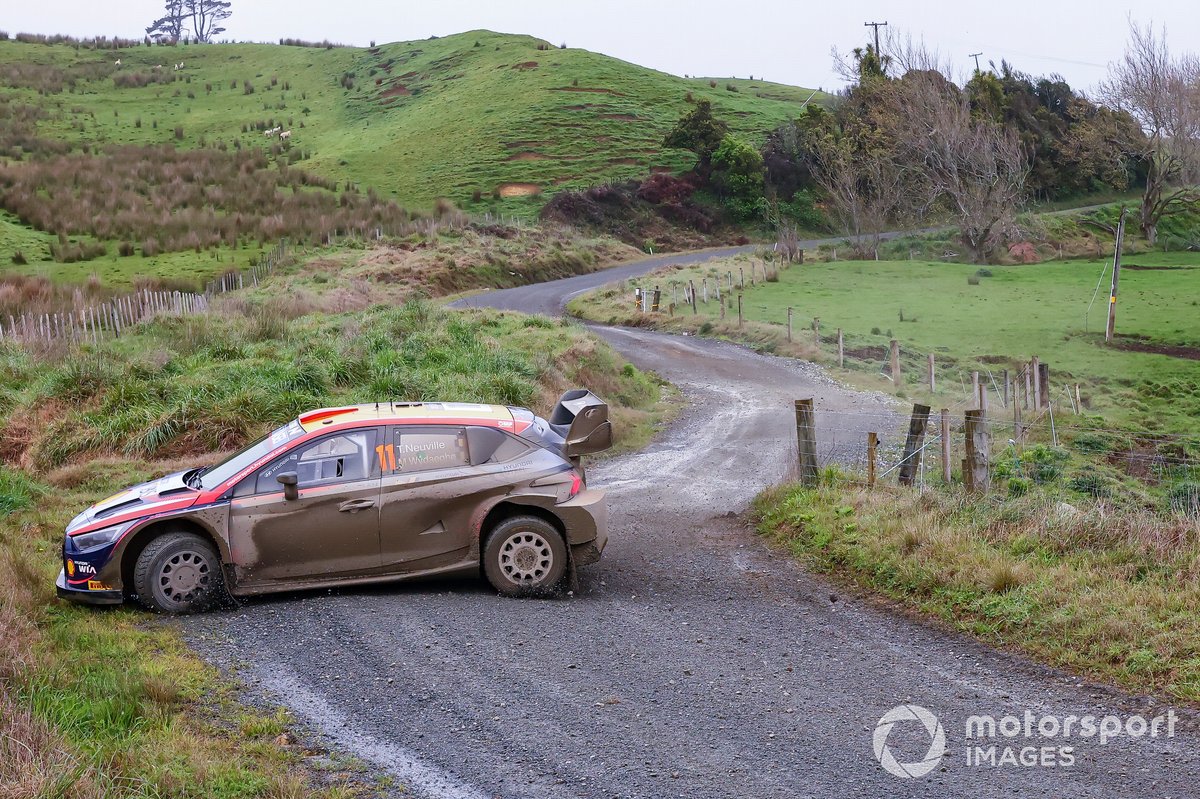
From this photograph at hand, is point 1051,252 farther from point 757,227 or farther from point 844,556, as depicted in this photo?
point 844,556

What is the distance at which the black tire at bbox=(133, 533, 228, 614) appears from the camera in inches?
349

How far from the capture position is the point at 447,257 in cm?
4509

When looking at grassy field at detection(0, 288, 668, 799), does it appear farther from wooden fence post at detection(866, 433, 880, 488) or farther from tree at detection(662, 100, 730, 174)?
tree at detection(662, 100, 730, 174)

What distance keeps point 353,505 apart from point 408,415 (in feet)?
3.21

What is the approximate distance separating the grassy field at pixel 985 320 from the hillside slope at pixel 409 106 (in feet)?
79.5

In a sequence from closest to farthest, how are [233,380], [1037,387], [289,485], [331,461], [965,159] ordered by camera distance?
[289,485], [331,461], [233,380], [1037,387], [965,159]

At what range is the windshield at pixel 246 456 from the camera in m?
9.42

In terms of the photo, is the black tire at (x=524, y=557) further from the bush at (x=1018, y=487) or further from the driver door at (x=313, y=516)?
the bush at (x=1018, y=487)

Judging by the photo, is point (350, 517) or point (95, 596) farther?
point (350, 517)

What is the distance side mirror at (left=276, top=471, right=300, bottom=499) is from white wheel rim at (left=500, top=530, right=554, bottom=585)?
5.99 ft

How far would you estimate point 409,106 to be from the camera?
85.2m

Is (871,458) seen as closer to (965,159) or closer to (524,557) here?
(524,557)

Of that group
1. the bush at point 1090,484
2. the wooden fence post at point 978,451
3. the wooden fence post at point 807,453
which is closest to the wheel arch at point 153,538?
the wooden fence post at point 807,453

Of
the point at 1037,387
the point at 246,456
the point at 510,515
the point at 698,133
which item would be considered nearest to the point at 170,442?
the point at 246,456
